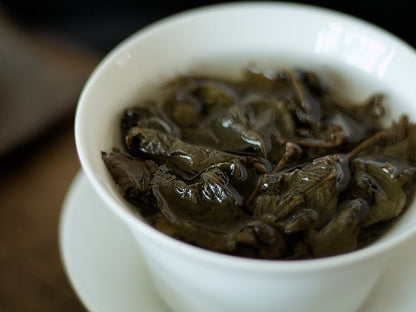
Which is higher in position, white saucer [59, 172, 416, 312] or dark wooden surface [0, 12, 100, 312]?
white saucer [59, 172, 416, 312]

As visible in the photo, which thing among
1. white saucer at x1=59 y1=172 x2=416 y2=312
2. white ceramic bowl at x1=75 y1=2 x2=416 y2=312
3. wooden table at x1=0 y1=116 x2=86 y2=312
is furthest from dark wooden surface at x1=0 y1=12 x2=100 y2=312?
white ceramic bowl at x1=75 y1=2 x2=416 y2=312

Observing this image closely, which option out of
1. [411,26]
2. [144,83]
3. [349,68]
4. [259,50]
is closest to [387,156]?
[349,68]

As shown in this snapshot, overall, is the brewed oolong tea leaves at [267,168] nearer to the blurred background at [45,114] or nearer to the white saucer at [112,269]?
the white saucer at [112,269]

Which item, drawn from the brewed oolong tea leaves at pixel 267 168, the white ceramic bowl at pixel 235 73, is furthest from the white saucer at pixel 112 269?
the brewed oolong tea leaves at pixel 267 168

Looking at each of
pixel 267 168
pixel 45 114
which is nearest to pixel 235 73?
pixel 267 168

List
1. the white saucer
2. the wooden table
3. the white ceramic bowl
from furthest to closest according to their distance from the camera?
the wooden table → the white saucer → the white ceramic bowl

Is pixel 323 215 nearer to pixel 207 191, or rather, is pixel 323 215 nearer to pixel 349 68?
pixel 207 191

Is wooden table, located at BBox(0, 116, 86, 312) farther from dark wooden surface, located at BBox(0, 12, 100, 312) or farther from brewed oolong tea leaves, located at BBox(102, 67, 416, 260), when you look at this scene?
brewed oolong tea leaves, located at BBox(102, 67, 416, 260)

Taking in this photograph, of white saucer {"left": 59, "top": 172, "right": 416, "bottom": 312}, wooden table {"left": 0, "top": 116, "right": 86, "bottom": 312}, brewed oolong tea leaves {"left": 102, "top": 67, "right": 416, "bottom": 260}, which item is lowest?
wooden table {"left": 0, "top": 116, "right": 86, "bottom": 312}
